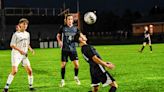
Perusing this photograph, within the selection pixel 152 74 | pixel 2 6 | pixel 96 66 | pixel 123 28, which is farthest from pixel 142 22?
pixel 96 66

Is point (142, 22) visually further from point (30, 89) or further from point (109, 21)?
point (30, 89)

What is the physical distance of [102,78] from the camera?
10.1 m

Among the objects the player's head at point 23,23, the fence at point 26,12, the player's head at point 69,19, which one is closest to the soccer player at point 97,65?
the player's head at point 23,23

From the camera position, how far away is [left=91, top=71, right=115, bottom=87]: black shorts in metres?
9.98

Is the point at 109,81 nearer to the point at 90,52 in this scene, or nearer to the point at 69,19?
the point at 90,52

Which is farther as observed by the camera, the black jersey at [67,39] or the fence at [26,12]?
the fence at [26,12]

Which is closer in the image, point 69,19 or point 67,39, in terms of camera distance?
point 69,19

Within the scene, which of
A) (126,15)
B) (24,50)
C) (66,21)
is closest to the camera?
(24,50)

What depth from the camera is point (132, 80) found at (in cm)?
1641

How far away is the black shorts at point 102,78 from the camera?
9.98 m

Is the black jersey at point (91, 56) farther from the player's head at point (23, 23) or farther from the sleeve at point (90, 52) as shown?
the player's head at point (23, 23)

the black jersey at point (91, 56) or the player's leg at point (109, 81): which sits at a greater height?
the black jersey at point (91, 56)

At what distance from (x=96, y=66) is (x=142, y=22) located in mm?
→ 118796

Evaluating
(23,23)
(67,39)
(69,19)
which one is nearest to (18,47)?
(23,23)
